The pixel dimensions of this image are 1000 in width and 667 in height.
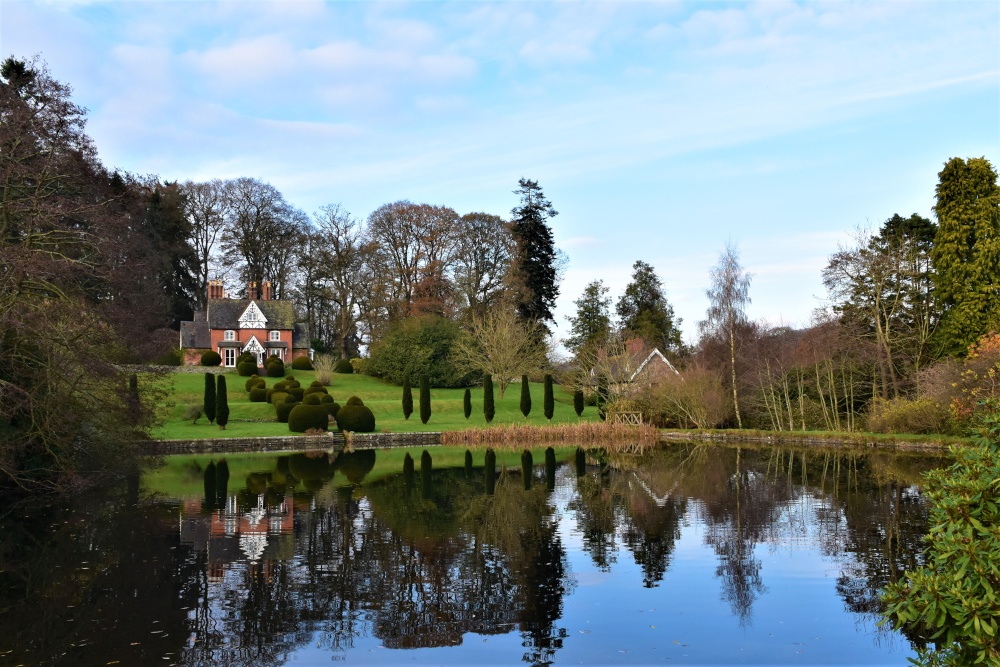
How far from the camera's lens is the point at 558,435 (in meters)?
31.9

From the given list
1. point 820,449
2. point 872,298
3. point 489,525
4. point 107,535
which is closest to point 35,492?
point 107,535

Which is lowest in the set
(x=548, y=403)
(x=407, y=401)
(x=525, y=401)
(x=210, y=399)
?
(x=548, y=403)

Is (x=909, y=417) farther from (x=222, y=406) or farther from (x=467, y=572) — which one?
(x=222, y=406)

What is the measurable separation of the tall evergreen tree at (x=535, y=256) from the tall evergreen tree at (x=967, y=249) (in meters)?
A: 26.5

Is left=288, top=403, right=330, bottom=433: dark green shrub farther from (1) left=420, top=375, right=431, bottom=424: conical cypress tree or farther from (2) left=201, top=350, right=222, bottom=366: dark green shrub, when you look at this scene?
(2) left=201, top=350, right=222, bottom=366: dark green shrub

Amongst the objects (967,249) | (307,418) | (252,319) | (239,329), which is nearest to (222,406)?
(307,418)

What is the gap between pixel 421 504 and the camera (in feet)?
51.9

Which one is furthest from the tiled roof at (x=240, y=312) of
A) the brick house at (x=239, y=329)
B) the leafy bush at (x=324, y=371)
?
the leafy bush at (x=324, y=371)

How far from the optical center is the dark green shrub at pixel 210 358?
52.7 meters

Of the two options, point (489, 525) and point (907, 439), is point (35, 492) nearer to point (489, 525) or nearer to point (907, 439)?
point (489, 525)

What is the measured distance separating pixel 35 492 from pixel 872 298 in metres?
28.4

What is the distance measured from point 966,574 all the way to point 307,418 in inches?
1159

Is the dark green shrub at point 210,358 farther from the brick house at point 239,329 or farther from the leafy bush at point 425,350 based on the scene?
the leafy bush at point 425,350

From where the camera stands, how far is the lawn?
33188 millimetres
